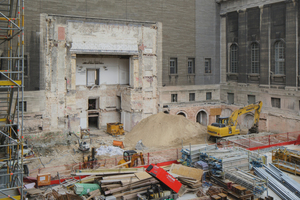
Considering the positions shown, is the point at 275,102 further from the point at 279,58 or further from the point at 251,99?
the point at 279,58

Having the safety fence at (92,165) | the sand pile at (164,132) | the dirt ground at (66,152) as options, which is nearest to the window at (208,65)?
the sand pile at (164,132)

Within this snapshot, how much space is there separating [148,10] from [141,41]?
3.43 metres

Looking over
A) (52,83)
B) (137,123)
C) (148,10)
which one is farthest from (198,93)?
(52,83)

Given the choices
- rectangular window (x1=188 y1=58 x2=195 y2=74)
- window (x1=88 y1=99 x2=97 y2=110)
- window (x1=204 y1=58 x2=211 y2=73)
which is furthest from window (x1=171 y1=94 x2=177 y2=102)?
window (x1=88 y1=99 x2=97 y2=110)

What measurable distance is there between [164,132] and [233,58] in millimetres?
13627

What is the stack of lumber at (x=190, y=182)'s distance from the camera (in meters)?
16.5

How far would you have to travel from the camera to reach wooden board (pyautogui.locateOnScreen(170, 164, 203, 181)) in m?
17.4

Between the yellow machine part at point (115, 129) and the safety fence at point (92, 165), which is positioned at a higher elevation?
the yellow machine part at point (115, 129)

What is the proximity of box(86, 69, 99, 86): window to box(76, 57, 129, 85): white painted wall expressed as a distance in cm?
32

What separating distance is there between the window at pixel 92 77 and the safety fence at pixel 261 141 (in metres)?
14.9

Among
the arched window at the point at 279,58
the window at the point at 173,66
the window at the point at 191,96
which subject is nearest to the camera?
the arched window at the point at 279,58

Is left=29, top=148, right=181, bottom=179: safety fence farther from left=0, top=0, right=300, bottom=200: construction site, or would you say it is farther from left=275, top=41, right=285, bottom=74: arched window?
left=275, top=41, right=285, bottom=74: arched window

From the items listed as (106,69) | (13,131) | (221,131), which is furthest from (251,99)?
(13,131)

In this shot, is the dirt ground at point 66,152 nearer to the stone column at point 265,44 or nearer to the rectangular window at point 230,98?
the rectangular window at point 230,98
